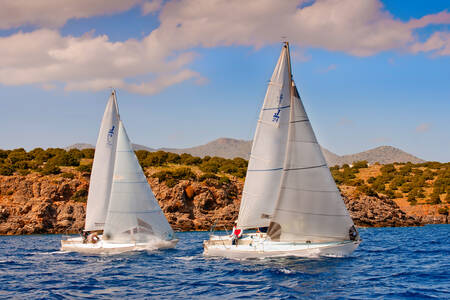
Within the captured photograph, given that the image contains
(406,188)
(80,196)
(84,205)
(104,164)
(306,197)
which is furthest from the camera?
(406,188)

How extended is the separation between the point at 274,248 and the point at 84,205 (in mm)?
39204

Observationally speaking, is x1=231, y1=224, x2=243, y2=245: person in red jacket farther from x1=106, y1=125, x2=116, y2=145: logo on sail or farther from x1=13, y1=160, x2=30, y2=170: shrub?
x1=13, y1=160, x2=30, y2=170: shrub

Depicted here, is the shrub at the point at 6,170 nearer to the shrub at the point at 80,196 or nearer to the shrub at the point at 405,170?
the shrub at the point at 80,196

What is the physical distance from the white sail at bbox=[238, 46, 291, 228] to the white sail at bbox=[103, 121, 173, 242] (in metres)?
7.18

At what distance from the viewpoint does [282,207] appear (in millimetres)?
26375

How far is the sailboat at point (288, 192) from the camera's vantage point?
2570 cm

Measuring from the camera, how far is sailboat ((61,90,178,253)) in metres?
32.2

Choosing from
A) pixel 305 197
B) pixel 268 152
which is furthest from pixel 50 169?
pixel 305 197

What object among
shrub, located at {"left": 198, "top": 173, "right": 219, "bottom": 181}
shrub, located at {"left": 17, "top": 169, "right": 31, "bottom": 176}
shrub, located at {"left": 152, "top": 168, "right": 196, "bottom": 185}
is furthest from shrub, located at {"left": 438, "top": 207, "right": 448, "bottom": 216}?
shrub, located at {"left": 17, "top": 169, "right": 31, "bottom": 176}

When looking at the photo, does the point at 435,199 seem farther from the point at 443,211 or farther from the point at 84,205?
the point at 84,205

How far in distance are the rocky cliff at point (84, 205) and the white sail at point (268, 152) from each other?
32304 mm

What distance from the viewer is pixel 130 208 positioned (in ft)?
106

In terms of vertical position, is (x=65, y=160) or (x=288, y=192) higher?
(x=65, y=160)

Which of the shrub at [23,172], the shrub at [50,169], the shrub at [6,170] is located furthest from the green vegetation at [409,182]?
the shrub at [6,170]
